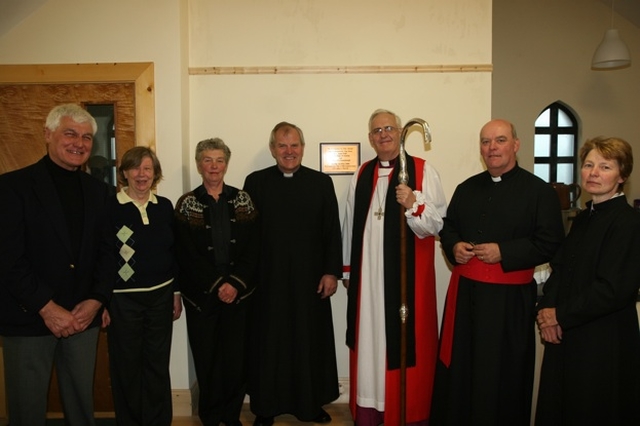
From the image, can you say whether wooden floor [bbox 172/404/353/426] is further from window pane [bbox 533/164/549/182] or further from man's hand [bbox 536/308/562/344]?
window pane [bbox 533/164/549/182]

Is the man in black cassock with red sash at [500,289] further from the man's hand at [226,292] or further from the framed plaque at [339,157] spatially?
the man's hand at [226,292]

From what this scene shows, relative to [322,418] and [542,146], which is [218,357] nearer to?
[322,418]

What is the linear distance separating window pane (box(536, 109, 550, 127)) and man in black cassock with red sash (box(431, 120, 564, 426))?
5.24 meters

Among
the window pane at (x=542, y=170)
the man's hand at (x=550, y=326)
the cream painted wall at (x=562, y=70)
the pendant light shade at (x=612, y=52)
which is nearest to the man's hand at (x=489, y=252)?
the man's hand at (x=550, y=326)

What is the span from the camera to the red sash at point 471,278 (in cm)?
249

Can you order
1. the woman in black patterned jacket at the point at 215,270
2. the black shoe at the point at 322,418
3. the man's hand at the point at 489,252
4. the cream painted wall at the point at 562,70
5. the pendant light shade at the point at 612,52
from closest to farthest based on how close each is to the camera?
the man's hand at the point at 489,252
the woman in black patterned jacket at the point at 215,270
the black shoe at the point at 322,418
the pendant light shade at the point at 612,52
the cream painted wall at the point at 562,70

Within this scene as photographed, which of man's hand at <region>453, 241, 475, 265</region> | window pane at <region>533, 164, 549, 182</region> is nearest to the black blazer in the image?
man's hand at <region>453, 241, 475, 265</region>

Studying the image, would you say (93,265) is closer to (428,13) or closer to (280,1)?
(280,1)

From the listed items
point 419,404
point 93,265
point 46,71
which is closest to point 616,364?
point 419,404

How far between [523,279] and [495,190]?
1.63 feet

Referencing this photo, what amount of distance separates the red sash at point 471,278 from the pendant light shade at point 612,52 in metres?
4.25

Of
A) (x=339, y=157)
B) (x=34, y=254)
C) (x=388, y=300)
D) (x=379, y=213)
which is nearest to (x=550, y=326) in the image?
(x=388, y=300)

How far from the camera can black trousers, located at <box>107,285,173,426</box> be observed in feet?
8.54

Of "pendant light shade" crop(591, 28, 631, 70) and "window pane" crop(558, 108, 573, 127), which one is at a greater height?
"pendant light shade" crop(591, 28, 631, 70)
